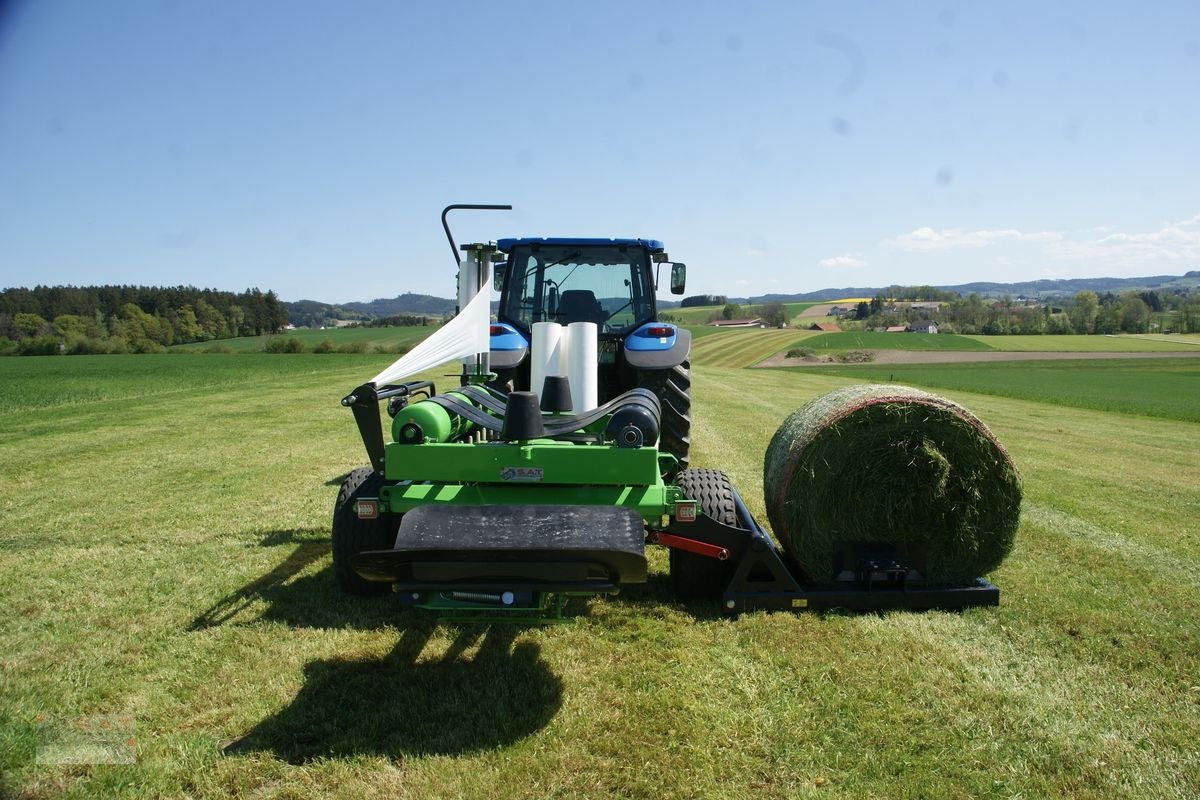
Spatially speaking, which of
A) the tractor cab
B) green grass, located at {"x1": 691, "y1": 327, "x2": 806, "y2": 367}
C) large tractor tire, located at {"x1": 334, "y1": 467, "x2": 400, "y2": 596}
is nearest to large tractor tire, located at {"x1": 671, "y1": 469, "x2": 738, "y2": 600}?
large tractor tire, located at {"x1": 334, "y1": 467, "x2": 400, "y2": 596}

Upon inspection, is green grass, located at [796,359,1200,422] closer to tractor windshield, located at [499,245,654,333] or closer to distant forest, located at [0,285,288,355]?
tractor windshield, located at [499,245,654,333]

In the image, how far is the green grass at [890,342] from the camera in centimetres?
4856

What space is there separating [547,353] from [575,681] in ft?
6.21

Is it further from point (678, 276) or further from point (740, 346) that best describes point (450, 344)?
point (740, 346)

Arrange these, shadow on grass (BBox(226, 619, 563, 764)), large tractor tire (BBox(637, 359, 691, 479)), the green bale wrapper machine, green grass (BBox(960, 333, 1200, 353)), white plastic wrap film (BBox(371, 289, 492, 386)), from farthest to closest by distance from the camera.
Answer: green grass (BBox(960, 333, 1200, 353))
large tractor tire (BBox(637, 359, 691, 479))
white plastic wrap film (BBox(371, 289, 492, 386))
the green bale wrapper machine
shadow on grass (BBox(226, 619, 563, 764))

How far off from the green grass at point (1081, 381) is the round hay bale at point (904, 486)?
17292 mm

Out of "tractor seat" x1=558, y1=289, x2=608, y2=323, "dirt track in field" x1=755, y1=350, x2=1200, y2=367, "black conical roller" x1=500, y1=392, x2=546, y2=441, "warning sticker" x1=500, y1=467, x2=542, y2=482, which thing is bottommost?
"dirt track in field" x1=755, y1=350, x2=1200, y2=367

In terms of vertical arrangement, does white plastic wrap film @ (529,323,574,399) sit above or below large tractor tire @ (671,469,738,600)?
above

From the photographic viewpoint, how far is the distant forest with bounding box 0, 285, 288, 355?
1673 inches

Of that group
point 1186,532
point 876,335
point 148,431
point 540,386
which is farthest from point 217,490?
point 876,335

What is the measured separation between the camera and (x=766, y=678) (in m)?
3.49

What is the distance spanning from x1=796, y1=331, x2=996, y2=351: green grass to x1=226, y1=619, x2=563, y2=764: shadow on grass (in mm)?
45154

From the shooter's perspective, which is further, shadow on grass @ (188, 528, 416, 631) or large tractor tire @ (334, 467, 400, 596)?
large tractor tire @ (334, 467, 400, 596)

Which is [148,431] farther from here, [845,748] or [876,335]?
[876,335]
